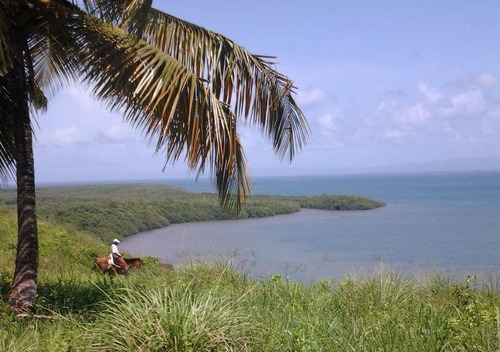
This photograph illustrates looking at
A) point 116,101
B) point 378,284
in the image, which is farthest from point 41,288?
point 378,284

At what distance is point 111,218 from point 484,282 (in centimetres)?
2134

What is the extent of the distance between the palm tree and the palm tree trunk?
1cm

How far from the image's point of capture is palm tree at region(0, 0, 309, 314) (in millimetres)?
5955

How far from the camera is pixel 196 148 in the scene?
594 centimetres

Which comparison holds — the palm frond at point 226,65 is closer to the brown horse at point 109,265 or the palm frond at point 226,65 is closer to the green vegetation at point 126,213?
the brown horse at point 109,265

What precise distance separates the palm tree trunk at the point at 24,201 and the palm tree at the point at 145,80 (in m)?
0.01

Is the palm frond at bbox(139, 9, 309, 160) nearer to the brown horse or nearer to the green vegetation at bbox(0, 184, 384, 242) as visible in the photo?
the brown horse

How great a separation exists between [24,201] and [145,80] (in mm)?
1937

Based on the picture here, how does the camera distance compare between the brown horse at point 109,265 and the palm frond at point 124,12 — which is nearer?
the palm frond at point 124,12

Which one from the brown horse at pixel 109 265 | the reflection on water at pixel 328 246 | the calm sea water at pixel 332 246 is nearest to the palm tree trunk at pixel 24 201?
the calm sea water at pixel 332 246

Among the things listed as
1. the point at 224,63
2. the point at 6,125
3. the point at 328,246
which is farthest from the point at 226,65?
the point at 328,246

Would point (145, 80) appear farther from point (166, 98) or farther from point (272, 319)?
point (272, 319)

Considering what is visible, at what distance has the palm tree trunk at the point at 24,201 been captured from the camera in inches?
247

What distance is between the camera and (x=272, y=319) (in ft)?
18.1
